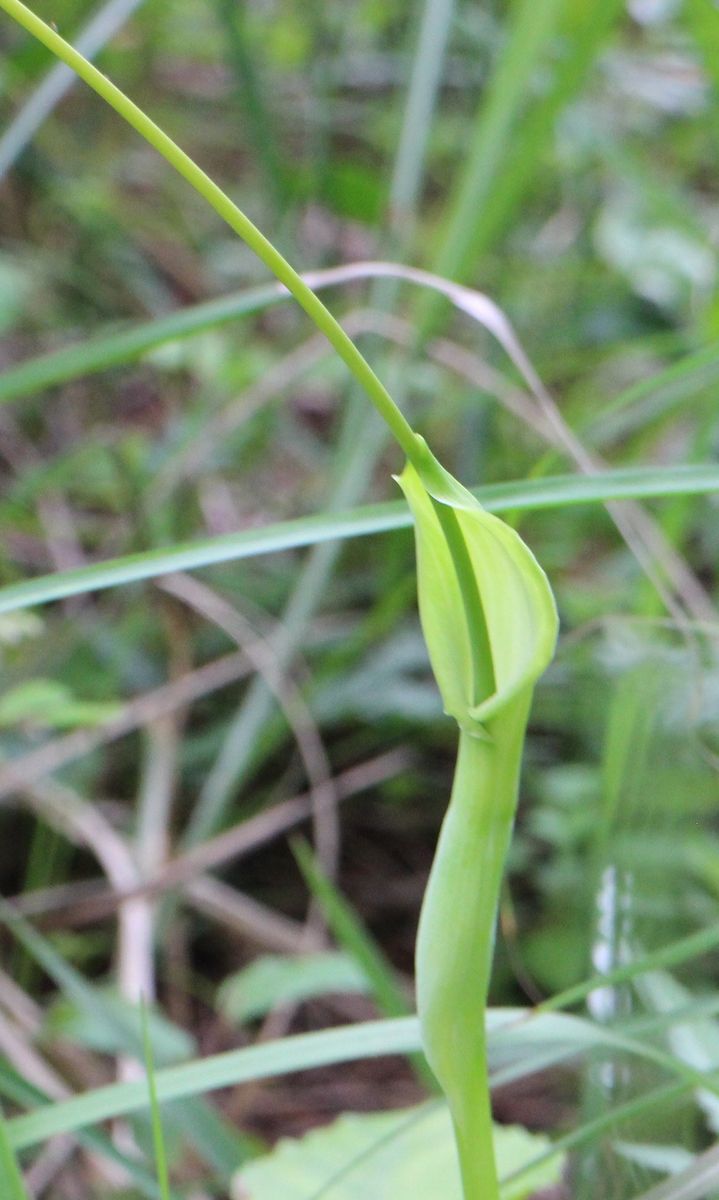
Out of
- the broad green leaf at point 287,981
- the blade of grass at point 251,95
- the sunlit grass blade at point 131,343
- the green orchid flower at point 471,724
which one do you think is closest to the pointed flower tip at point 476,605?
the green orchid flower at point 471,724

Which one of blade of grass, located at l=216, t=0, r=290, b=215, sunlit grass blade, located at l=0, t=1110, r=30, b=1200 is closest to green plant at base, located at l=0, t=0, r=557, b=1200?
sunlit grass blade, located at l=0, t=1110, r=30, b=1200

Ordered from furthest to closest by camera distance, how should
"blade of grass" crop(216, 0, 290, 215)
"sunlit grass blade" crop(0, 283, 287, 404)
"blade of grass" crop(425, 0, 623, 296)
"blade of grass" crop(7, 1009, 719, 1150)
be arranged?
"blade of grass" crop(216, 0, 290, 215) < "blade of grass" crop(425, 0, 623, 296) < "sunlit grass blade" crop(0, 283, 287, 404) < "blade of grass" crop(7, 1009, 719, 1150)

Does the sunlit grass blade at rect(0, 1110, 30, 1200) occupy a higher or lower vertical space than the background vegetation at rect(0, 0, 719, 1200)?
lower

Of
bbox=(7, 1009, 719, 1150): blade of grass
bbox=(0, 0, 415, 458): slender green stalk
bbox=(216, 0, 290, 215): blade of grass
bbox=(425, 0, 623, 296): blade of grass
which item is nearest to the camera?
bbox=(0, 0, 415, 458): slender green stalk

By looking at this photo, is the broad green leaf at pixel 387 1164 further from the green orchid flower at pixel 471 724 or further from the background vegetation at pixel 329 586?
Result: the green orchid flower at pixel 471 724

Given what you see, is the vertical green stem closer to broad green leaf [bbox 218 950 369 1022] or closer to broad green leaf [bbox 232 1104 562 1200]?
broad green leaf [bbox 232 1104 562 1200]

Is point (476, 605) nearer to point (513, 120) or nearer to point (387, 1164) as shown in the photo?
point (387, 1164)
